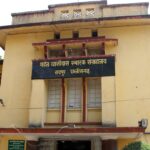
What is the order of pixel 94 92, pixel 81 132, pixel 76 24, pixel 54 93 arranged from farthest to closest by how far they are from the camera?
pixel 76 24, pixel 54 93, pixel 94 92, pixel 81 132

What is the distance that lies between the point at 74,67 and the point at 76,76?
0.44m

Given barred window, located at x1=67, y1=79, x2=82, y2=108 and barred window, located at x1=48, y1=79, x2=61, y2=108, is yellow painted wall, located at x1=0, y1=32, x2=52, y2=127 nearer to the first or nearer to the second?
barred window, located at x1=48, y1=79, x2=61, y2=108

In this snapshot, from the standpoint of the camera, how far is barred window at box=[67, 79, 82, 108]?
16609mm

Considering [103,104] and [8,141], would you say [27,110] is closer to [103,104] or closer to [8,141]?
[8,141]

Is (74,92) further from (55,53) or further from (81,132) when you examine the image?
(81,132)

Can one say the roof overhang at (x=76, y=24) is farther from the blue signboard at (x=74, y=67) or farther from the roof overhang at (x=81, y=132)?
the roof overhang at (x=81, y=132)

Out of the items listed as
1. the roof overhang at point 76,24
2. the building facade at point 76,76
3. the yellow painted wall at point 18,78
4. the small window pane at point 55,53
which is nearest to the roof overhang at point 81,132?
the building facade at point 76,76

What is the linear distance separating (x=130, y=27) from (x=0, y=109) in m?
7.46

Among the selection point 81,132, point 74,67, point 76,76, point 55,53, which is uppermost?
point 55,53

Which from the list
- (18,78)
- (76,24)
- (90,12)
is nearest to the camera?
(76,24)

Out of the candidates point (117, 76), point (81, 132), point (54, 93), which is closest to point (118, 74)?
point (117, 76)

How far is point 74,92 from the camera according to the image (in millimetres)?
16859

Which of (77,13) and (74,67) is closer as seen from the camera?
(74,67)

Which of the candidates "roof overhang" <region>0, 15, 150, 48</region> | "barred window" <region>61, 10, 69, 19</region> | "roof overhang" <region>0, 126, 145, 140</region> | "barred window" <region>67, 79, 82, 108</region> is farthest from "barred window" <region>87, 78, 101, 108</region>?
"barred window" <region>61, 10, 69, 19</region>
